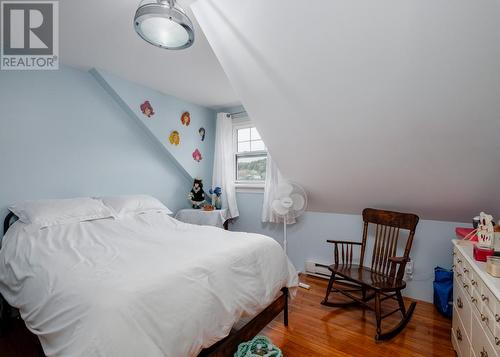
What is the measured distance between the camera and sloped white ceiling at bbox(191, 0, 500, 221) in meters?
1.43

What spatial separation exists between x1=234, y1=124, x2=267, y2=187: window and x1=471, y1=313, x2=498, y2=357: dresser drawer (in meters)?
2.72

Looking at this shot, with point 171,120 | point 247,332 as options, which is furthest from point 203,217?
point 247,332

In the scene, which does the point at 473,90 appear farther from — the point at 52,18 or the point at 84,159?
the point at 84,159

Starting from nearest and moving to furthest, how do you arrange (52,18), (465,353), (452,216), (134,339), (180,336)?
(134,339) → (180,336) → (465,353) → (52,18) → (452,216)

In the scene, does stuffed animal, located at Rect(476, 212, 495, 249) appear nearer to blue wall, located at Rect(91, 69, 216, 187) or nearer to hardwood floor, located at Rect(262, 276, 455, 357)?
hardwood floor, located at Rect(262, 276, 455, 357)

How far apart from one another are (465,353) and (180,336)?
1.72 metres

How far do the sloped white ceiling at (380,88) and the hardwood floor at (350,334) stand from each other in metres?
1.07

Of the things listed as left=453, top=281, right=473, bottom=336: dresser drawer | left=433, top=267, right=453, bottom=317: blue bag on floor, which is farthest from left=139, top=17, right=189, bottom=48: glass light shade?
left=433, top=267, right=453, bottom=317: blue bag on floor

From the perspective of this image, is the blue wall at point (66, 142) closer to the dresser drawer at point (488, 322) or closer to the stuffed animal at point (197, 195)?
the stuffed animal at point (197, 195)

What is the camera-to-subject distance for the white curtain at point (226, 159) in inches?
154

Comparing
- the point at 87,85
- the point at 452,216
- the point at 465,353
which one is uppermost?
the point at 87,85

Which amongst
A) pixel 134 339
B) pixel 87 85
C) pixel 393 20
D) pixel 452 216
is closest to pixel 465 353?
pixel 452 216

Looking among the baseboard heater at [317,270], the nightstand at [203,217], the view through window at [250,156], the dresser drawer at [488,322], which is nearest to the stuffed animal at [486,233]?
the dresser drawer at [488,322]

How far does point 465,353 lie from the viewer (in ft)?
5.02
